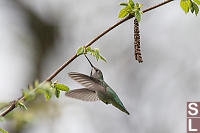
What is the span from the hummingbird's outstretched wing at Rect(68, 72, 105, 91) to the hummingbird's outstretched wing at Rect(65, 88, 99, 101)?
0.10m

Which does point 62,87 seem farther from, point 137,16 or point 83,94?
point 137,16

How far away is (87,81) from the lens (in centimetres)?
195

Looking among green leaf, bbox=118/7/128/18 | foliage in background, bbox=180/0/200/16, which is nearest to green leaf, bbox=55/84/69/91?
green leaf, bbox=118/7/128/18

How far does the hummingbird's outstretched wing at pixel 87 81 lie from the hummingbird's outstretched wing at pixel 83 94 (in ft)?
0.33

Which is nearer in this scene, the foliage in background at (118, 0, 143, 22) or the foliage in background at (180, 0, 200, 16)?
the foliage in background at (118, 0, 143, 22)

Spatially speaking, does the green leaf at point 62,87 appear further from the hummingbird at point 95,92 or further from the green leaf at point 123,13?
the green leaf at point 123,13

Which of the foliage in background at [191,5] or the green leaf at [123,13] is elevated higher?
the foliage in background at [191,5]

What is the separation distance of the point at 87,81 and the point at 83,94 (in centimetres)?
24

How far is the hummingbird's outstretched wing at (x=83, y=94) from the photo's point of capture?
6.66 feet

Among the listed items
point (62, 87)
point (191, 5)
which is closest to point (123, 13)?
point (191, 5)

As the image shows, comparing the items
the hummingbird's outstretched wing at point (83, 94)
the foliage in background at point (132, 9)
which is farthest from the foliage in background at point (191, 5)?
the hummingbird's outstretched wing at point (83, 94)

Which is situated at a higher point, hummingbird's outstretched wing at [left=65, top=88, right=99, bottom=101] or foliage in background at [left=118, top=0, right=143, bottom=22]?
foliage in background at [left=118, top=0, right=143, bottom=22]

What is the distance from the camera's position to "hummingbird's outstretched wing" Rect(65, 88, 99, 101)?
2031 millimetres

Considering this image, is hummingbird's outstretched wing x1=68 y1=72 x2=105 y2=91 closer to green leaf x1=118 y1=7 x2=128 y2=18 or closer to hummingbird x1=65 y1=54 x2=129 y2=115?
hummingbird x1=65 y1=54 x2=129 y2=115
